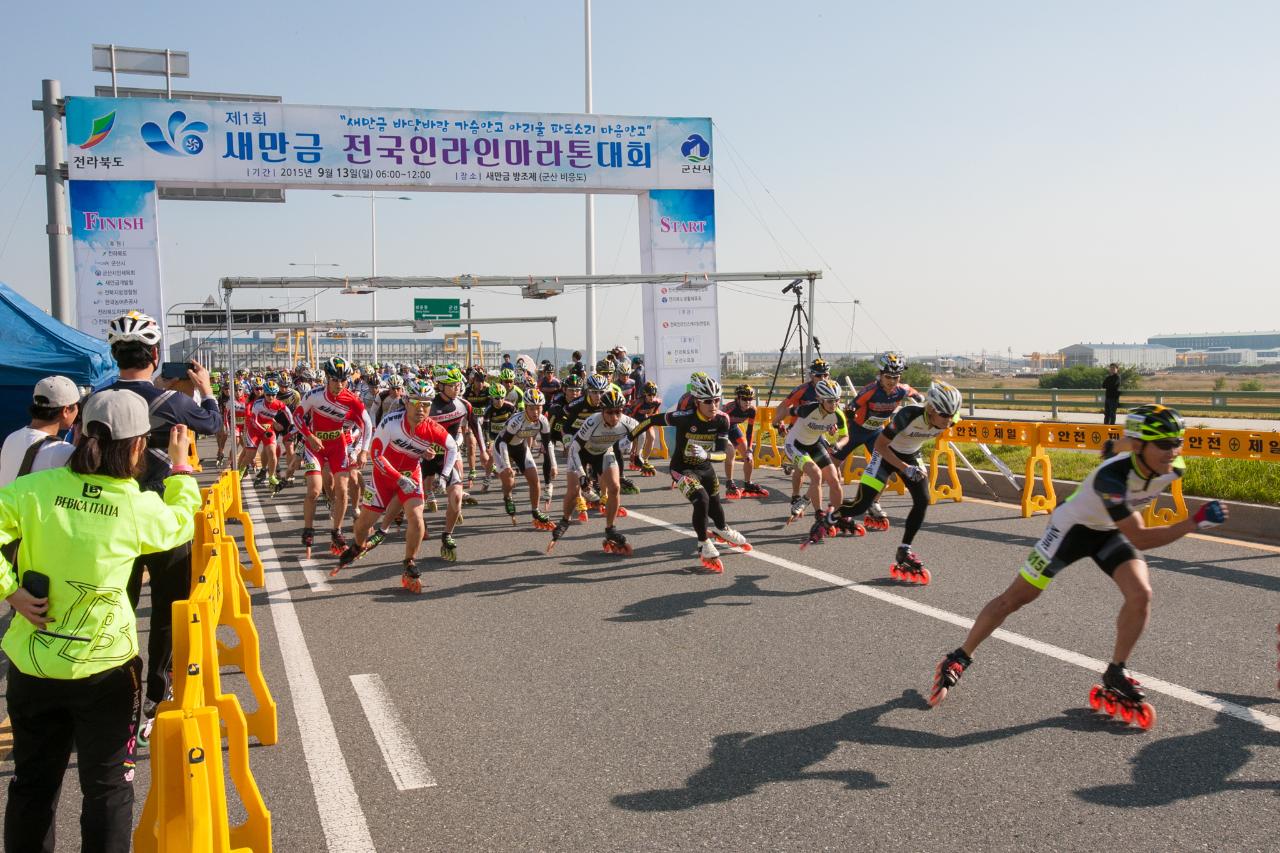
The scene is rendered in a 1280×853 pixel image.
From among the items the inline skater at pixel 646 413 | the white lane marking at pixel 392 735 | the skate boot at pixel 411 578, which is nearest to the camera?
the white lane marking at pixel 392 735

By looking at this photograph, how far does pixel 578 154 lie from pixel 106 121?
28.2ft

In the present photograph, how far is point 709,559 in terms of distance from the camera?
9.83 metres

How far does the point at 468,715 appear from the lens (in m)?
5.69

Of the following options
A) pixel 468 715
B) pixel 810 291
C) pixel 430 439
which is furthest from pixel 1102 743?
pixel 810 291

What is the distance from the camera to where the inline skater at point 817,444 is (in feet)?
39.0

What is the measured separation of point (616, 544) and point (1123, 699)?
6.23 metres

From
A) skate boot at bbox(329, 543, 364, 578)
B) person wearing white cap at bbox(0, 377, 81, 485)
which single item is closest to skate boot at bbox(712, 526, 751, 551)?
skate boot at bbox(329, 543, 364, 578)

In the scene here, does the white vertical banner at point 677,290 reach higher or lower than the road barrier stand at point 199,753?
higher

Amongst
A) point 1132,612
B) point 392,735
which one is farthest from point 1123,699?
point 392,735

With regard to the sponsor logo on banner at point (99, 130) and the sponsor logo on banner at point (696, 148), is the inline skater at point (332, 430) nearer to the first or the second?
the sponsor logo on banner at point (99, 130)

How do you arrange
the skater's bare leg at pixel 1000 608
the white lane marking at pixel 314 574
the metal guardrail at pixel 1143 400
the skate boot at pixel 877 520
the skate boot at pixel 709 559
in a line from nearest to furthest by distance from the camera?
1. the skater's bare leg at pixel 1000 608
2. the white lane marking at pixel 314 574
3. the skate boot at pixel 709 559
4. the skate boot at pixel 877 520
5. the metal guardrail at pixel 1143 400

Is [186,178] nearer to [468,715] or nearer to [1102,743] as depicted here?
[468,715]

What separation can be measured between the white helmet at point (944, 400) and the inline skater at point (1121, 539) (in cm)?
307

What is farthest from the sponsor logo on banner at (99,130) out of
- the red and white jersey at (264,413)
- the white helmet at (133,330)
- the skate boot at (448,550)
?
the white helmet at (133,330)
